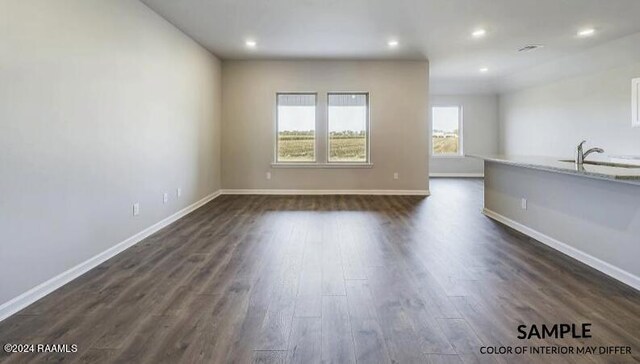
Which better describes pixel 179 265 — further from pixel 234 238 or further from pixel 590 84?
pixel 590 84

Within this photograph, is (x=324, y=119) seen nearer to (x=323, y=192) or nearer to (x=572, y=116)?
(x=323, y=192)

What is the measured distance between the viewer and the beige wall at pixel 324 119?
7430 millimetres

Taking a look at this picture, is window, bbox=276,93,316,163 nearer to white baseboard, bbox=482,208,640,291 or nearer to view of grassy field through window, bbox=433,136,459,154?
white baseboard, bbox=482,208,640,291

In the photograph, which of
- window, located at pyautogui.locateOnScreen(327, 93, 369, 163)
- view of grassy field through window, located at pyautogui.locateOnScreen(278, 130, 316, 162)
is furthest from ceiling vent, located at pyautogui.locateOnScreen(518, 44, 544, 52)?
view of grassy field through window, located at pyautogui.locateOnScreen(278, 130, 316, 162)

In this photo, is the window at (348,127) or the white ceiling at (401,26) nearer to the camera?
the white ceiling at (401,26)

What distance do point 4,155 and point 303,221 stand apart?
3.33 metres

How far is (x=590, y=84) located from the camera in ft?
24.2

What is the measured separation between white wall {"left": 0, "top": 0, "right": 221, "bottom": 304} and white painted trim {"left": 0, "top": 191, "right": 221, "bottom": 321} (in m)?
0.05

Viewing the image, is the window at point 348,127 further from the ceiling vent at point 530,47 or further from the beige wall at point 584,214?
the beige wall at point 584,214

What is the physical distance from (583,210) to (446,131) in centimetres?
820

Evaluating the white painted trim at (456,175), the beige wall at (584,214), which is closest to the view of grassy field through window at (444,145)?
the white painted trim at (456,175)

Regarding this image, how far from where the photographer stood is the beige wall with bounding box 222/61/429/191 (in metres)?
7.43

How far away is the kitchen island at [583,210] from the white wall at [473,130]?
6383 mm

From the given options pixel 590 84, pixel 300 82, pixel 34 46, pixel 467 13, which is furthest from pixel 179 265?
pixel 590 84
